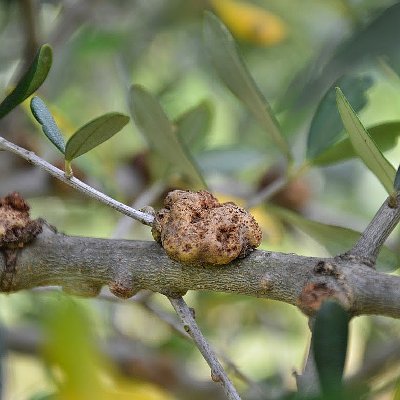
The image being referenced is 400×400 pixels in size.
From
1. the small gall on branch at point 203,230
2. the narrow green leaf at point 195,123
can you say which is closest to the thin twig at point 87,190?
the small gall on branch at point 203,230

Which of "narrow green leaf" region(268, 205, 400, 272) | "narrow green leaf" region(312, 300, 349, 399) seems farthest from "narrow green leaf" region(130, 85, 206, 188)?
"narrow green leaf" region(312, 300, 349, 399)

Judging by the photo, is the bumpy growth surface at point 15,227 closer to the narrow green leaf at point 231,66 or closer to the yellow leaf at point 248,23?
the narrow green leaf at point 231,66

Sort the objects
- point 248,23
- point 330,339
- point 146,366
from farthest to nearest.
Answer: point 248,23 → point 146,366 → point 330,339

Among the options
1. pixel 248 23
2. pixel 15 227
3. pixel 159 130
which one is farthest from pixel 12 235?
pixel 248 23

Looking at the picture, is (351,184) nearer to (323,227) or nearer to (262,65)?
(262,65)

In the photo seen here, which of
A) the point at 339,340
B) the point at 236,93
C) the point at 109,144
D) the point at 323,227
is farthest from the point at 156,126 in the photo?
the point at 109,144

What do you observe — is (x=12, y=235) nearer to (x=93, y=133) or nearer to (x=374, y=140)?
(x=93, y=133)

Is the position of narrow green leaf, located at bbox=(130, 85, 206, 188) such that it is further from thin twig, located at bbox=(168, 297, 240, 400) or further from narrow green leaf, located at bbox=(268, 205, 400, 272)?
thin twig, located at bbox=(168, 297, 240, 400)
